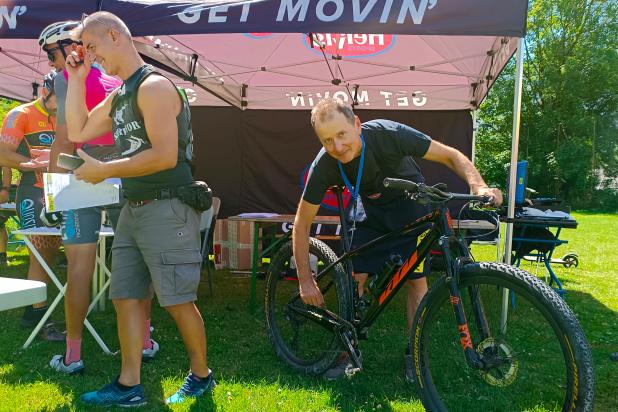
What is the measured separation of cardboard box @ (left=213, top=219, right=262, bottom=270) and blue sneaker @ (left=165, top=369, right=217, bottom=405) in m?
3.34

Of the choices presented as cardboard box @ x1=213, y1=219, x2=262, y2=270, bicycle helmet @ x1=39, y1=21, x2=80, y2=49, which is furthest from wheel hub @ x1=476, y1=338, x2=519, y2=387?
cardboard box @ x1=213, y1=219, x2=262, y2=270

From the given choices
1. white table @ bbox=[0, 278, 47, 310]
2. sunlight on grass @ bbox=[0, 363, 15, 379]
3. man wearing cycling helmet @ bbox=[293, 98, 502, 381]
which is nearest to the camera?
white table @ bbox=[0, 278, 47, 310]

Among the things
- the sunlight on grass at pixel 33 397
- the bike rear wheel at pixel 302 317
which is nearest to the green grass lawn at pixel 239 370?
the sunlight on grass at pixel 33 397

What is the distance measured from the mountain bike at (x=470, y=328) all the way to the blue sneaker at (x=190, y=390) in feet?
2.37

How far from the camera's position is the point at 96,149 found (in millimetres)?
2713

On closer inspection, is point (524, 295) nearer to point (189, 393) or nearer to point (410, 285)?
point (410, 285)

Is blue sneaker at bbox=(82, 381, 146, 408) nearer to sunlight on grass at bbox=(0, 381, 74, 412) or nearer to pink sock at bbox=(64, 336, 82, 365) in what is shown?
sunlight on grass at bbox=(0, 381, 74, 412)

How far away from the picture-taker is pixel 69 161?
2227mm

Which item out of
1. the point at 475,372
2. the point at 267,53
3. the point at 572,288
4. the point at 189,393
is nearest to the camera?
the point at 475,372

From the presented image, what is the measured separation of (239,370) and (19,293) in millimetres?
2081

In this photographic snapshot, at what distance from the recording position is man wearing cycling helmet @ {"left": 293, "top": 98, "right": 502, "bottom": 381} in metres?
2.47

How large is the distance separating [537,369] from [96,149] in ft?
8.21

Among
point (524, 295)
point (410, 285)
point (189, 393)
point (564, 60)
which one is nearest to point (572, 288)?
point (410, 285)

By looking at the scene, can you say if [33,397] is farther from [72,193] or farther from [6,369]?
[72,193]
